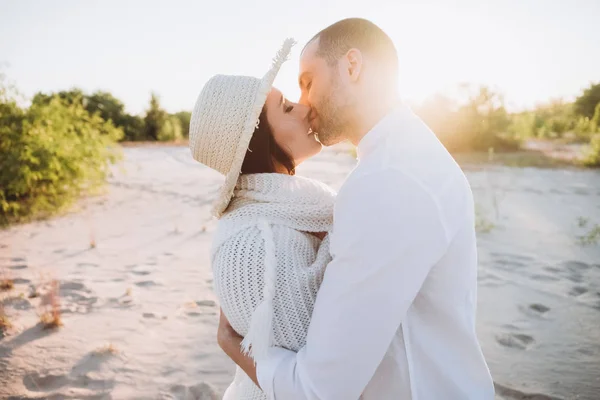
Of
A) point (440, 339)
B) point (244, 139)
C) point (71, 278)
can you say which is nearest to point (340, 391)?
point (440, 339)

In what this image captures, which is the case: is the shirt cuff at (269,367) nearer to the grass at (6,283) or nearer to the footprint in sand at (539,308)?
the footprint in sand at (539,308)

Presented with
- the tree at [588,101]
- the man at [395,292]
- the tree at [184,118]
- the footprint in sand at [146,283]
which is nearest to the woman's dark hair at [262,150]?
the man at [395,292]

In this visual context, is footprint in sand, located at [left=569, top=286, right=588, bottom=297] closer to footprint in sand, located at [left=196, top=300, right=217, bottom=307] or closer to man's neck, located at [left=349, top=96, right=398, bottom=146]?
footprint in sand, located at [left=196, top=300, right=217, bottom=307]

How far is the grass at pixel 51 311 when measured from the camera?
4.00 metres

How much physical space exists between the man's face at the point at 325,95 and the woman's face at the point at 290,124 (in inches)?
1.8


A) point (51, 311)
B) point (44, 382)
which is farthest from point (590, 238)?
point (51, 311)

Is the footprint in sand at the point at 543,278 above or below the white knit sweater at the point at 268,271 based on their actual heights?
below

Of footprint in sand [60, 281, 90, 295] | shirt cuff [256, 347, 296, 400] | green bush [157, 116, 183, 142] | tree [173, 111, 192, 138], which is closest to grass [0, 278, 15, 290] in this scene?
footprint in sand [60, 281, 90, 295]

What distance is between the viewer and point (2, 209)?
323 inches

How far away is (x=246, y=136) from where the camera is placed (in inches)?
68.1

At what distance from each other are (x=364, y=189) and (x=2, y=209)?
29.7 ft

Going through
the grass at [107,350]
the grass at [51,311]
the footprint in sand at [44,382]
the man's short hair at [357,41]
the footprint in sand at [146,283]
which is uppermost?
the man's short hair at [357,41]

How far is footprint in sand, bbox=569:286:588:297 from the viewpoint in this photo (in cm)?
438

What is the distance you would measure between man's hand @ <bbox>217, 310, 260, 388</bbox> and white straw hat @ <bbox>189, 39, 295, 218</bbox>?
19.5 inches
